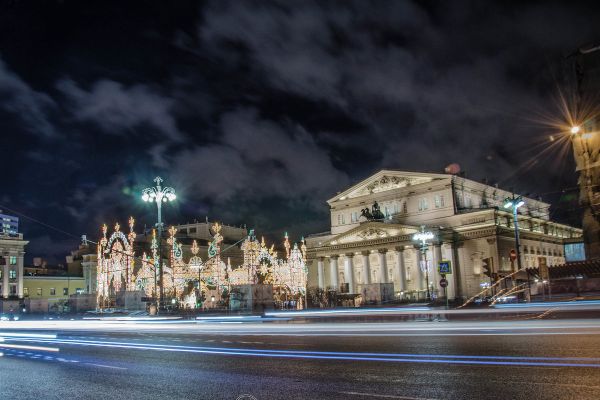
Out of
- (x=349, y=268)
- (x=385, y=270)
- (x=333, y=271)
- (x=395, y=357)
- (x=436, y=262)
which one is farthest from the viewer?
(x=333, y=271)

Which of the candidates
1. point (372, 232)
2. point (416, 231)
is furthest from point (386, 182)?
point (416, 231)

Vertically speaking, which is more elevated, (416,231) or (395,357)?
(416,231)

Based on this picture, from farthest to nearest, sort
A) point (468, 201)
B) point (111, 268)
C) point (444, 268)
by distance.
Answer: point (468, 201) < point (111, 268) < point (444, 268)

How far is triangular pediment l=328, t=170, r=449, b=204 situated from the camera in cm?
6906

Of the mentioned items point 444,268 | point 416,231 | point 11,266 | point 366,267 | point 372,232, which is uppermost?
point 372,232

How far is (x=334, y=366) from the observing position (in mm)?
10281

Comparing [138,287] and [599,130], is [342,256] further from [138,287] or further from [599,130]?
[599,130]

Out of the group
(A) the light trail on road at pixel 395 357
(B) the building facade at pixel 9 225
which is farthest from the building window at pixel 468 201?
(B) the building facade at pixel 9 225

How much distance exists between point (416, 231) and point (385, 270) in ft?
25.8

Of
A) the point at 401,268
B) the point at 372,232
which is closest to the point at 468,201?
the point at 401,268

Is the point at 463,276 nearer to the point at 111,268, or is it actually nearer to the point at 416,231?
the point at 416,231

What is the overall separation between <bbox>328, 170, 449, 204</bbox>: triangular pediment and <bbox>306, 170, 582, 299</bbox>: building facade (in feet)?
0.45

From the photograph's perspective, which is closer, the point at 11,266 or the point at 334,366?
the point at 334,366

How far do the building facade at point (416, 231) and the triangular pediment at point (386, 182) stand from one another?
136mm
